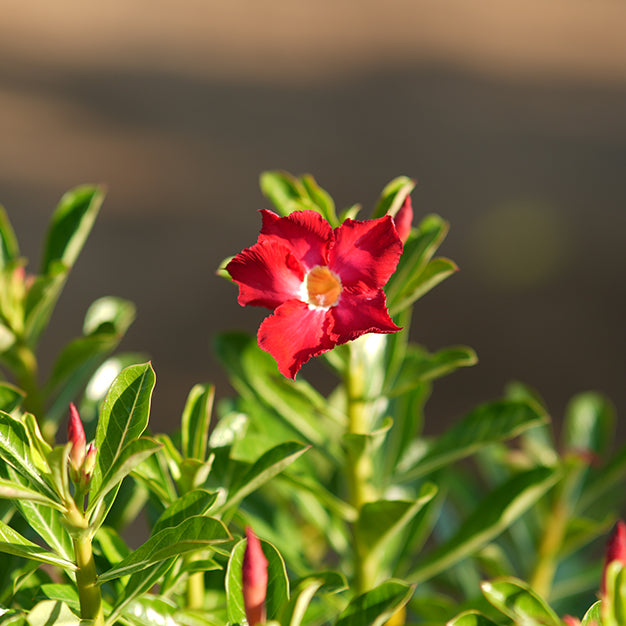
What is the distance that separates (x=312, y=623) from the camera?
2.13ft

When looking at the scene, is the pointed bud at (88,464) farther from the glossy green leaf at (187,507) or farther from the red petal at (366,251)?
the red petal at (366,251)

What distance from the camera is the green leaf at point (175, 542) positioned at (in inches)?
17.8

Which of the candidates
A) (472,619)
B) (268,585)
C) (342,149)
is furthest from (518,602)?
(342,149)

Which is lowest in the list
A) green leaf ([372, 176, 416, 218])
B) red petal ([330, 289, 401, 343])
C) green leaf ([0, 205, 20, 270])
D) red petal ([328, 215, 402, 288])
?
green leaf ([0, 205, 20, 270])

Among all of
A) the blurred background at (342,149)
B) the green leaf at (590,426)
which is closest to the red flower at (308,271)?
the green leaf at (590,426)

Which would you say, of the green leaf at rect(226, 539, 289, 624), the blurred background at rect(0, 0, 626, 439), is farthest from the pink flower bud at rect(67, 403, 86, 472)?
the blurred background at rect(0, 0, 626, 439)

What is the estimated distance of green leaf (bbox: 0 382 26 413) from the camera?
1.87 feet

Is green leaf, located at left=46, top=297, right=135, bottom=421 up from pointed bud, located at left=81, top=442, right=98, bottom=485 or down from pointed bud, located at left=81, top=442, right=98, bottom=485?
down

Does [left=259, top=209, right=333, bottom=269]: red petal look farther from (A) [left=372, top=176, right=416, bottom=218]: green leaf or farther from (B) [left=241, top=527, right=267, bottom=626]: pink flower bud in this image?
(B) [left=241, top=527, right=267, bottom=626]: pink flower bud

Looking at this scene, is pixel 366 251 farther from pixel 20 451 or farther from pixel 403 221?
pixel 20 451

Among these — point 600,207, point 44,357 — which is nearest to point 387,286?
point 44,357

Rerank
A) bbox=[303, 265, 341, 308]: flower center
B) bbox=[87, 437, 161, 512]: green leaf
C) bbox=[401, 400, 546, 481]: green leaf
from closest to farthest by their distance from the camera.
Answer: bbox=[87, 437, 161, 512]: green leaf, bbox=[303, 265, 341, 308]: flower center, bbox=[401, 400, 546, 481]: green leaf

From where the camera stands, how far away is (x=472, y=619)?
1.63 ft

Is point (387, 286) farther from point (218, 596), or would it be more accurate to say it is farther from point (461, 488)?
point (461, 488)
